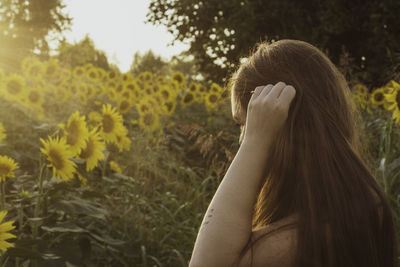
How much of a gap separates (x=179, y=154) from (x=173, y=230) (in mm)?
2357

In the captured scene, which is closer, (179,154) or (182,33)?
(179,154)

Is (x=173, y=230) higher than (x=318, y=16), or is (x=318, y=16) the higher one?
(x=318, y=16)

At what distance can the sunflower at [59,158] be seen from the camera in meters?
2.17

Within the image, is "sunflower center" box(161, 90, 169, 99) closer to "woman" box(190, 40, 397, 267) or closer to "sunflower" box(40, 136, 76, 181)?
"sunflower" box(40, 136, 76, 181)

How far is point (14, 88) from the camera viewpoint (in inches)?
190

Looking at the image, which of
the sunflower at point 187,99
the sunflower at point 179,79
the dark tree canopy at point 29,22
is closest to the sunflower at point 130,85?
the sunflower at point 187,99

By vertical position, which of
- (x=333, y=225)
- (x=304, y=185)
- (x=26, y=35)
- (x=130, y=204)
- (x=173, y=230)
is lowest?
(x=173, y=230)

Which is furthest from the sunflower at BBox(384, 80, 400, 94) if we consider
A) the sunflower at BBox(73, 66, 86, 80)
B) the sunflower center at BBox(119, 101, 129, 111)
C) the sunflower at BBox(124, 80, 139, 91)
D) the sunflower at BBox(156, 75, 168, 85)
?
the sunflower at BBox(73, 66, 86, 80)

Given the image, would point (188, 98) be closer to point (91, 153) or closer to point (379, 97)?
point (379, 97)

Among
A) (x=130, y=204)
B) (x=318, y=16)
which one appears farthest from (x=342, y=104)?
(x=318, y=16)

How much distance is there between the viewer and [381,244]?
132 centimetres

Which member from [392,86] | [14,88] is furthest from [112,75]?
[392,86]

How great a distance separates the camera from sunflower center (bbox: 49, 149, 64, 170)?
7.14 feet

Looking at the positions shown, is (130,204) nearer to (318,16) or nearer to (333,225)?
(333,225)
